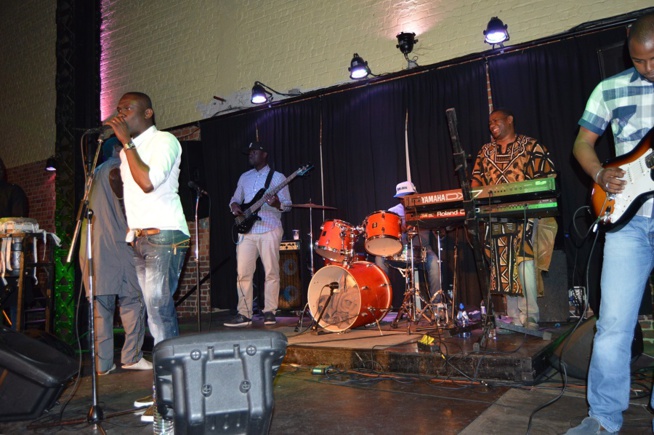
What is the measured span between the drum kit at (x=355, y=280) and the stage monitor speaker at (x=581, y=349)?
6.38 feet

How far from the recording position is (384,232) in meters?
5.40

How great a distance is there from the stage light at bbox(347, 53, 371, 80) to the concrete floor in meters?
4.33

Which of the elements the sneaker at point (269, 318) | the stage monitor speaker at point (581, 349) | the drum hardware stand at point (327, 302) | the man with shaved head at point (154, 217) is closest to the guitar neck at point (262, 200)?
the sneaker at point (269, 318)

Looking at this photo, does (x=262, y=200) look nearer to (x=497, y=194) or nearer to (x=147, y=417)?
(x=497, y=194)

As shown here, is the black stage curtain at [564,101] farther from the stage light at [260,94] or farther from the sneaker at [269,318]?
the sneaker at [269,318]

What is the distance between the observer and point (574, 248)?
586cm

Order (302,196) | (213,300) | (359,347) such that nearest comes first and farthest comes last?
(359,347)
(302,196)
(213,300)

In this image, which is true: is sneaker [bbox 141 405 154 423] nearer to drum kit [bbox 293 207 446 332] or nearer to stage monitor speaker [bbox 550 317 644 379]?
drum kit [bbox 293 207 446 332]

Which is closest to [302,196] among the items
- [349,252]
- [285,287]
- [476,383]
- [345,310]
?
[285,287]

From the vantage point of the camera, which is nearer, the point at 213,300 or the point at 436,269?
the point at 436,269

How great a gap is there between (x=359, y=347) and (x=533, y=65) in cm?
409

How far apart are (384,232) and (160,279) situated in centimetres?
270

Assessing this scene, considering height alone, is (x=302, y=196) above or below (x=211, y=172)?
below

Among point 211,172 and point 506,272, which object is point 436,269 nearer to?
point 506,272
